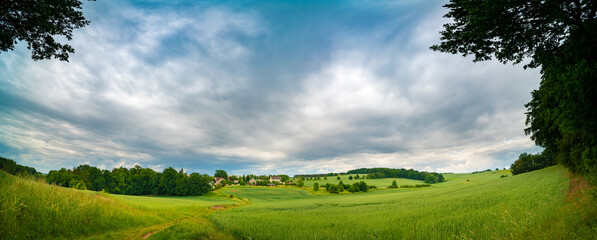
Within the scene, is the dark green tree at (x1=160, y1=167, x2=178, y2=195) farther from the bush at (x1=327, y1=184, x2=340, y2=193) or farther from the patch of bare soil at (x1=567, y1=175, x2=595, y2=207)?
the patch of bare soil at (x1=567, y1=175, x2=595, y2=207)

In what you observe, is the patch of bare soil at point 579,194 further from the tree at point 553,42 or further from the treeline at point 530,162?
the treeline at point 530,162

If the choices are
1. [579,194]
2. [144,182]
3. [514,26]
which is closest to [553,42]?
[514,26]

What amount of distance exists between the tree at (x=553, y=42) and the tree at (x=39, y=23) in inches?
774

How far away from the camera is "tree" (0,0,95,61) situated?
1003 cm

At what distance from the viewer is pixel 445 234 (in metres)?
6.53

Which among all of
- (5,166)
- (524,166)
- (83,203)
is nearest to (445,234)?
(83,203)

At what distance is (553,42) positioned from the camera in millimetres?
9062

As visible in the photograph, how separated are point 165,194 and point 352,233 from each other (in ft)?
302

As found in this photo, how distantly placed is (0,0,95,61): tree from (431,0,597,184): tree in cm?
1967

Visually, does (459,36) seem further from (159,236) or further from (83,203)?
(83,203)

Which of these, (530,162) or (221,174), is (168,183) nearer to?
(221,174)

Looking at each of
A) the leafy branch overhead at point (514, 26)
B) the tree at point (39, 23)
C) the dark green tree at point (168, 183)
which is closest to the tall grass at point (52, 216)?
the tree at point (39, 23)

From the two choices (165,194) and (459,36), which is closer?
(459,36)

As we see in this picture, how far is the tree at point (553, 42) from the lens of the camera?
684 cm
